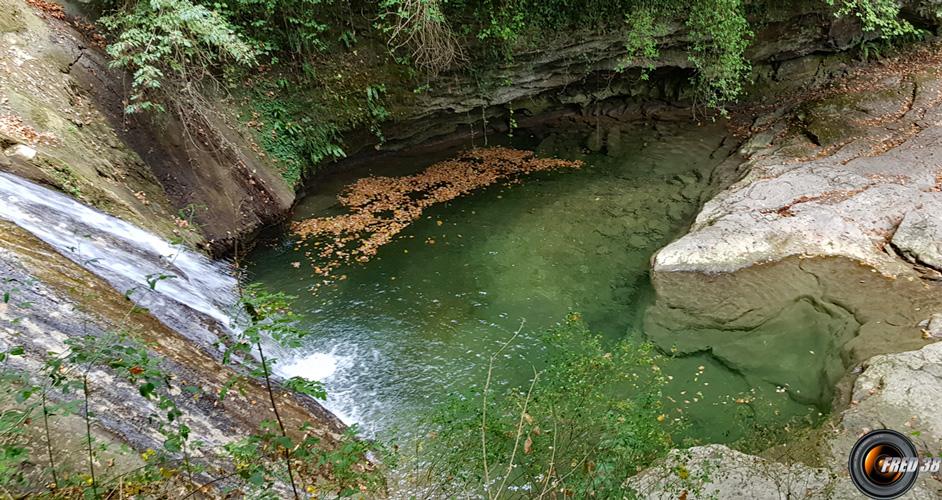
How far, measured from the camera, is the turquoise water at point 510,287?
5992mm

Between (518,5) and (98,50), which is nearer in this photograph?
(98,50)

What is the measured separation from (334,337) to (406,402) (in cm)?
153

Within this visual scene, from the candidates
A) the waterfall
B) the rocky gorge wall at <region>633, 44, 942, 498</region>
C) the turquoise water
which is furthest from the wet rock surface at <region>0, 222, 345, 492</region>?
the rocky gorge wall at <region>633, 44, 942, 498</region>

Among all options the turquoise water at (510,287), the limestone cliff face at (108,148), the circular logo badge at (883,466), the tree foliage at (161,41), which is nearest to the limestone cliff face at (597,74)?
the turquoise water at (510,287)

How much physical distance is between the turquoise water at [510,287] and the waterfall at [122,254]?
1191 millimetres

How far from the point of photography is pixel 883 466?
416cm

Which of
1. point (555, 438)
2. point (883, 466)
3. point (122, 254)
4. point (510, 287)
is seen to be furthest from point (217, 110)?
point (883, 466)

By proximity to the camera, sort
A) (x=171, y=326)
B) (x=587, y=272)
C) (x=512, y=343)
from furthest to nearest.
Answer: (x=587, y=272)
(x=512, y=343)
(x=171, y=326)

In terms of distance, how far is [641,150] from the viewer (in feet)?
38.2

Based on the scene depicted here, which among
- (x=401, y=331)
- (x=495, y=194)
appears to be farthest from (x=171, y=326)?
(x=495, y=194)

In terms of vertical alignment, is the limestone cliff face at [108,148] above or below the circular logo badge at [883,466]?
above

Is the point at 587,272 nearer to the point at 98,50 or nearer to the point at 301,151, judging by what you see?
the point at 301,151

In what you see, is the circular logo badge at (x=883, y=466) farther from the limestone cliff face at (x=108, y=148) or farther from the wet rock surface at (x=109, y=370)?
the limestone cliff face at (x=108, y=148)

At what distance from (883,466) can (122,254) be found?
739 centimetres
